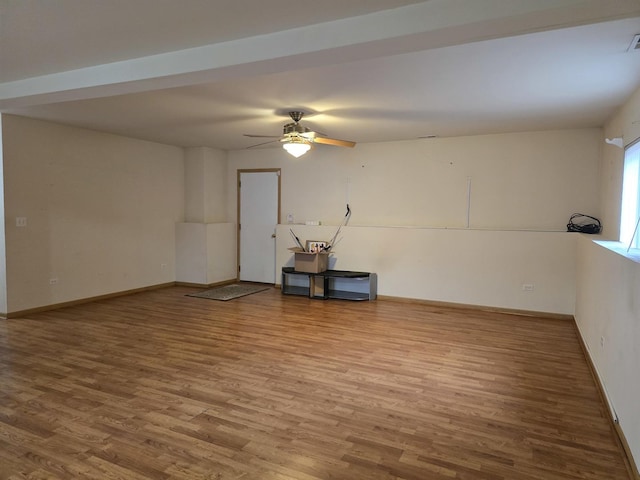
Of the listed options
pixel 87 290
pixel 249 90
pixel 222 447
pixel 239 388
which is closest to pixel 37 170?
pixel 87 290

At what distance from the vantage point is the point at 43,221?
548 centimetres

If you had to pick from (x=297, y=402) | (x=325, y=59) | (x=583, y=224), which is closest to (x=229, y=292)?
(x=297, y=402)

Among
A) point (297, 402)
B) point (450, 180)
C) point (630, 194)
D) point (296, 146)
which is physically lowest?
point (297, 402)

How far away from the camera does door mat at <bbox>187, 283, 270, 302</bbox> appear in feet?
21.7

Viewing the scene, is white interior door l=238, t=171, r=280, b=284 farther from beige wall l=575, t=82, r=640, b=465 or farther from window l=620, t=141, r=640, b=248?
window l=620, t=141, r=640, b=248

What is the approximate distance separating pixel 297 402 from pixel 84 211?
15.5ft

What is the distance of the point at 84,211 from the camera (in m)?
6.00

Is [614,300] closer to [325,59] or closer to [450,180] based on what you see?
[325,59]

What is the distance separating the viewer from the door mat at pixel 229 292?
6629 millimetres

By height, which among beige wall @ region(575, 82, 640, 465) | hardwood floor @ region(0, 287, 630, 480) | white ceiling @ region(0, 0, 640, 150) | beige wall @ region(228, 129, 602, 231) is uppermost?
white ceiling @ region(0, 0, 640, 150)

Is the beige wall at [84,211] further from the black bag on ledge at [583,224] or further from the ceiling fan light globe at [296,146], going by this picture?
the black bag on ledge at [583,224]

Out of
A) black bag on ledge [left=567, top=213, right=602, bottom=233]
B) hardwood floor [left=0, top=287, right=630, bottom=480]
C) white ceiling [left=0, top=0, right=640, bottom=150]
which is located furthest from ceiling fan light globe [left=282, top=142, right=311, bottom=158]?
black bag on ledge [left=567, top=213, right=602, bottom=233]

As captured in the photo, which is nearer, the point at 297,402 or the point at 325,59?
the point at 325,59

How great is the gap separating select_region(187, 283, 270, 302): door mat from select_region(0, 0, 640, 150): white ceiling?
9.45ft
